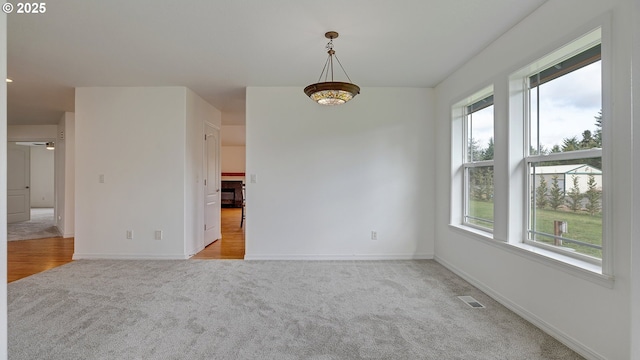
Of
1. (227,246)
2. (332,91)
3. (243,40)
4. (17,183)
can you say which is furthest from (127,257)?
(17,183)

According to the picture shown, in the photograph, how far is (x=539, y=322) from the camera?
2283 millimetres

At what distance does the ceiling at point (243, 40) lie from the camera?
2.31 meters

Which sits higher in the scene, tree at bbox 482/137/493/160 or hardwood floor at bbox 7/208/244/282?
tree at bbox 482/137/493/160

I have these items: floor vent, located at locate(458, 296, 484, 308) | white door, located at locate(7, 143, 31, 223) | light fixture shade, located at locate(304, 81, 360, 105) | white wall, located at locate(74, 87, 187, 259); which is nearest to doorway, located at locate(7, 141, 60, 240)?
white door, located at locate(7, 143, 31, 223)

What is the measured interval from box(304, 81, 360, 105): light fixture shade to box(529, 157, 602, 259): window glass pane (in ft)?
5.53

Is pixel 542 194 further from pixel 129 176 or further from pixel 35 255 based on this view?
pixel 35 255

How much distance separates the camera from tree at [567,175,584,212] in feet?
6.94

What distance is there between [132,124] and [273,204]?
227cm

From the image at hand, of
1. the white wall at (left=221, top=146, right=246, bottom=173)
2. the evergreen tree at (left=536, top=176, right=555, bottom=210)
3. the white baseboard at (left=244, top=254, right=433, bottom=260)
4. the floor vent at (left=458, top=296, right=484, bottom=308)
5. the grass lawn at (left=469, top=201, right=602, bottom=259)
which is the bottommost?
the floor vent at (left=458, top=296, right=484, bottom=308)

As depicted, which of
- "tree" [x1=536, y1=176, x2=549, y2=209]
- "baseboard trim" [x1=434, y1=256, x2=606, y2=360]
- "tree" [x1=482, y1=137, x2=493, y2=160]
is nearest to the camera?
"baseboard trim" [x1=434, y1=256, x2=606, y2=360]

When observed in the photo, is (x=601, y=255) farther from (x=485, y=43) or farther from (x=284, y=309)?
(x=284, y=309)

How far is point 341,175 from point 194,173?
2206 millimetres

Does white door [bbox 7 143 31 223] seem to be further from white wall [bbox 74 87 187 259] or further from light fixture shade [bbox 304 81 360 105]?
light fixture shade [bbox 304 81 360 105]

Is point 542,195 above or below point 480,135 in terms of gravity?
below
